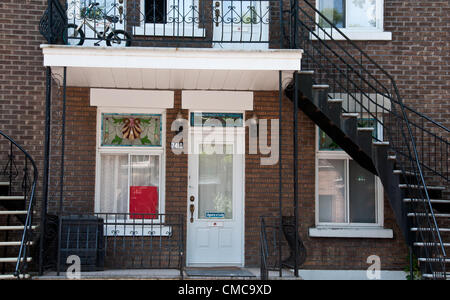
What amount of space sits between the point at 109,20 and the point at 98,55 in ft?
3.73

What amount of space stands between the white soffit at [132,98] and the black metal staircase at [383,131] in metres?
2.03

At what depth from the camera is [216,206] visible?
993 cm

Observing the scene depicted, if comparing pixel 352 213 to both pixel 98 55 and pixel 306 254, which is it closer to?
pixel 306 254

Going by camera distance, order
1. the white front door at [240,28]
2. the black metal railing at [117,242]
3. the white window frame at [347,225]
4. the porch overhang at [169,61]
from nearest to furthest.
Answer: the porch overhang at [169,61]
the black metal railing at [117,242]
the white window frame at [347,225]
the white front door at [240,28]

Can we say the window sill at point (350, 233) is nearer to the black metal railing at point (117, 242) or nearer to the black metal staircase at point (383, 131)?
the black metal staircase at point (383, 131)

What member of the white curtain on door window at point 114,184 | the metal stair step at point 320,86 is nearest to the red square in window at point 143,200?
the white curtain on door window at point 114,184

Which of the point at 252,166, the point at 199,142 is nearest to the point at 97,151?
the point at 199,142

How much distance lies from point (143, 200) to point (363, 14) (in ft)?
16.1

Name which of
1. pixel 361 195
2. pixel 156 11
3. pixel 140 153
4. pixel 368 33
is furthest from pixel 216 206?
pixel 368 33

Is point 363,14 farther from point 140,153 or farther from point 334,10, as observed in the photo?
point 140,153

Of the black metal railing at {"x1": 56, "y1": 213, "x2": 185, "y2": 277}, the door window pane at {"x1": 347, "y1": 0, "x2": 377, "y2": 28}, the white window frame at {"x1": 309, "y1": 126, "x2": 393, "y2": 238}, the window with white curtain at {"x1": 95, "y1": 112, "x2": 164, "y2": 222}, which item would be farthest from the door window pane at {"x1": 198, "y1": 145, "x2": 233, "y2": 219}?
the door window pane at {"x1": 347, "y1": 0, "x2": 377, "y2": 28}

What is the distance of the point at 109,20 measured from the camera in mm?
9305

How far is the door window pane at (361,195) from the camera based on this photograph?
9992 millimetres

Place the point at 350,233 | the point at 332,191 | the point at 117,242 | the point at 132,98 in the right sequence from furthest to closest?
the point at 332,191 < the point at 132,98 < the point at 350,233 < the point at 117,242
